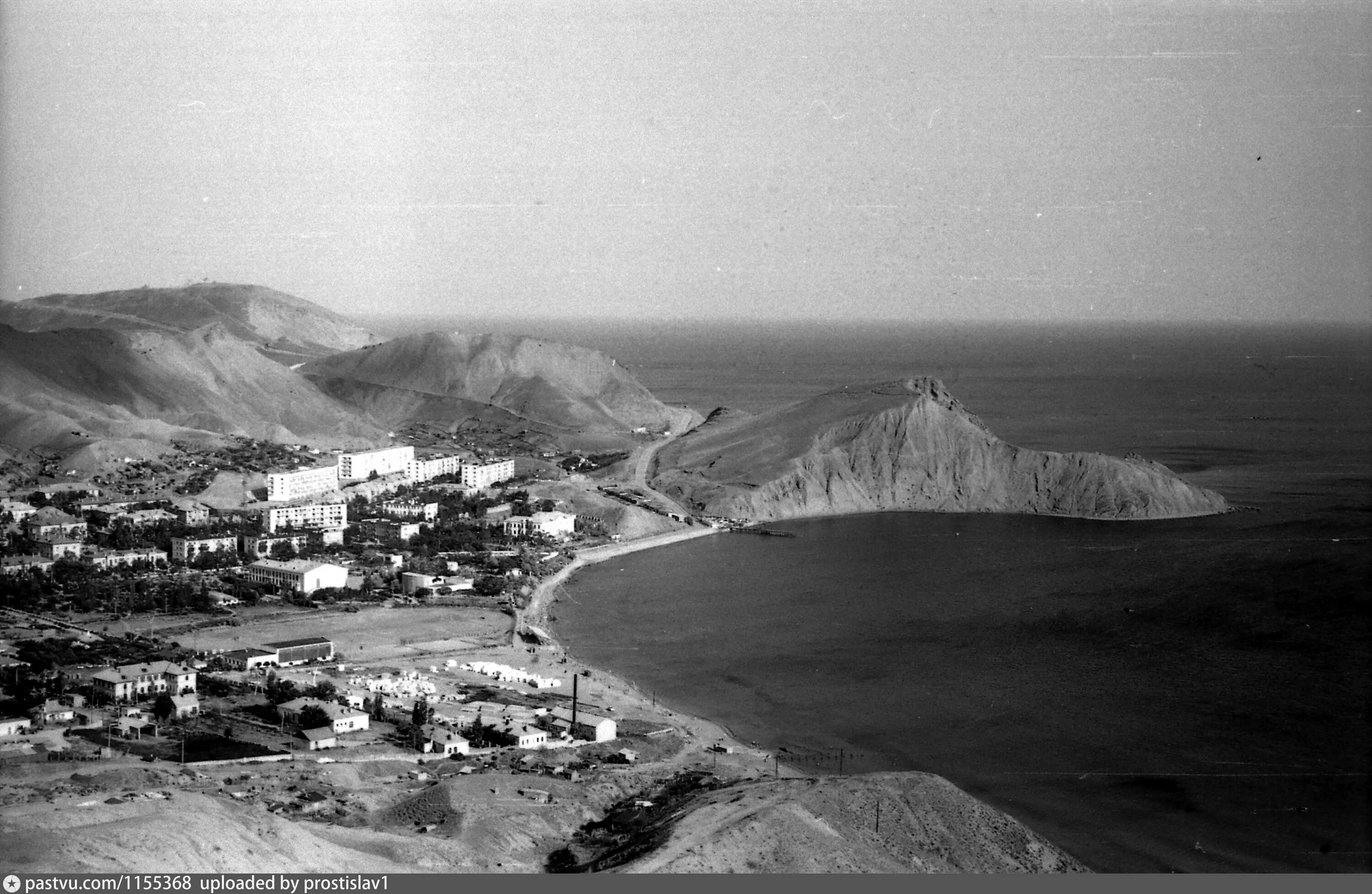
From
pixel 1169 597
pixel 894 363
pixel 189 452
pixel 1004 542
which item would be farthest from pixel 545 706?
pixel 894 363

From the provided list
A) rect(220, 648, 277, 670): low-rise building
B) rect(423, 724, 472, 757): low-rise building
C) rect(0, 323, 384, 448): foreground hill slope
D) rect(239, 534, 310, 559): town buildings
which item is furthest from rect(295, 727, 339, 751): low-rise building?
rect(0, 323, 384, 448): foreground hill slope

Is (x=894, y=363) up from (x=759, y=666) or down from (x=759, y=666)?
up

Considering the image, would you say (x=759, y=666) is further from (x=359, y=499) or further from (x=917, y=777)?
(x=359, y=499)

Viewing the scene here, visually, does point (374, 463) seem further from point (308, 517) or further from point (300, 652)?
point (300, 652)

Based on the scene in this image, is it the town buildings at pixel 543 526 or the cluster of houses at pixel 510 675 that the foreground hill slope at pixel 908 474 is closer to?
the town buildings at pixel 543 526

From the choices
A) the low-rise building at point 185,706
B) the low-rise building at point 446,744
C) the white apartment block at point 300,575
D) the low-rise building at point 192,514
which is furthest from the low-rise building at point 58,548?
the low-rise building at point 446,744
